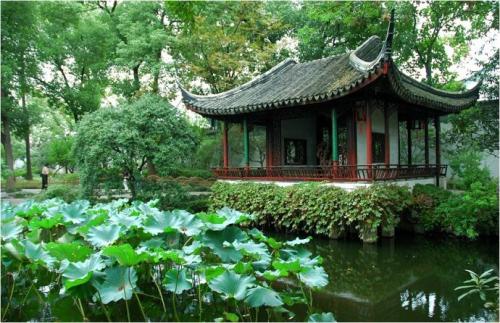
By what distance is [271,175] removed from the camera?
10.9m

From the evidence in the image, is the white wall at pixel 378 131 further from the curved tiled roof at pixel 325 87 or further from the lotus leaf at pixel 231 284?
the lotus leaf at pixel 231 284

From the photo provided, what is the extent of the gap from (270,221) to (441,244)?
3.59 m

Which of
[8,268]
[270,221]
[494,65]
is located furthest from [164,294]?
[494,65]

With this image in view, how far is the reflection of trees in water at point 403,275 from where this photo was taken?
4.45 meters

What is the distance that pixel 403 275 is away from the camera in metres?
5.93

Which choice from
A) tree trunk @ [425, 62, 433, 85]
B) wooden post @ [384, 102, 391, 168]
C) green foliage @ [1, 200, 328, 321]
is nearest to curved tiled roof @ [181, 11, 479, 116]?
wooden post @ [384, 102, 391, 168]

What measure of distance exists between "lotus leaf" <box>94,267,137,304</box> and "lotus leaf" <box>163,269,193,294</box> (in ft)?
1.02

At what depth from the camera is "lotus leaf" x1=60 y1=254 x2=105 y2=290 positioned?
2883 millimetres

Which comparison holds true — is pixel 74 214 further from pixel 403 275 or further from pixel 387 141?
pixel 387 141

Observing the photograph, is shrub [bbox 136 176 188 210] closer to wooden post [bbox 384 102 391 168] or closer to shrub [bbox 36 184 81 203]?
shrub [bbox 36 184 81 203]

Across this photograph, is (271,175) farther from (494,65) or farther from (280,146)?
(494,65)

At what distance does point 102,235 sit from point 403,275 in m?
4.16

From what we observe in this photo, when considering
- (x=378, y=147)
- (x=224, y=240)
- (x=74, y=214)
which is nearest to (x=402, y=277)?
(x=224, y=240)

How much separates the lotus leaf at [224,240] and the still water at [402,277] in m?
1.28
